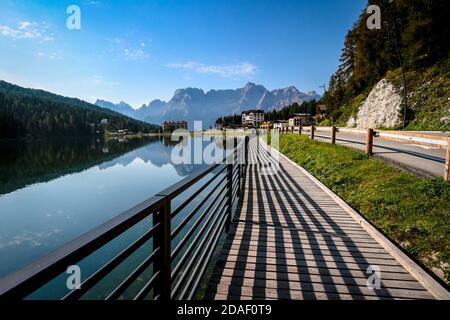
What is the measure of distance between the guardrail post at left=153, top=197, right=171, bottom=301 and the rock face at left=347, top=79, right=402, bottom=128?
31.7 metres

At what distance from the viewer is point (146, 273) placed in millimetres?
8750

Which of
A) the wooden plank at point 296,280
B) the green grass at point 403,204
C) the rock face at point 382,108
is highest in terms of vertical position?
the rock face at point 382,108

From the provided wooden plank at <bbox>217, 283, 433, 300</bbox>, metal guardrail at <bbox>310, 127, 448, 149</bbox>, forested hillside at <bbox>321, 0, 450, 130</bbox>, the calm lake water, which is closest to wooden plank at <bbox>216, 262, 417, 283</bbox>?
wooden plank at <bbox>217, 283, 433, 300</bbox>

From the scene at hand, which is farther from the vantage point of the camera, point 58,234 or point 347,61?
point 347,61

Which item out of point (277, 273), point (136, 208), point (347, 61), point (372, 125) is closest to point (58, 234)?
point (277, 273)

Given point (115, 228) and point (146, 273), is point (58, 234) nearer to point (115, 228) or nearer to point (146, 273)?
point (146, 273)

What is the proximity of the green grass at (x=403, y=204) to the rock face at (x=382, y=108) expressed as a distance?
22.4m

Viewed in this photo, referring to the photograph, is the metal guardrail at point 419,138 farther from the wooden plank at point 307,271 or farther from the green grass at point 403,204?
the wooden plank at point 307,271

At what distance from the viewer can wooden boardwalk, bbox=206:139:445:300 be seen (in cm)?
370

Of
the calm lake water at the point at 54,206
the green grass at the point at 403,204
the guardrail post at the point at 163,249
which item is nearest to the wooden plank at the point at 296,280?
the green grass at the point at 403,204

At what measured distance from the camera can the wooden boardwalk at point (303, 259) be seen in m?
3.70

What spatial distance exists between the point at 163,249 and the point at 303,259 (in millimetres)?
2926

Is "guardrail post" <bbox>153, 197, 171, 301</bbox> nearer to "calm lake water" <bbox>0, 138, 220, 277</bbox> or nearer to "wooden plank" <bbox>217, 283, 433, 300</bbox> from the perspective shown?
"wooden plank" <bbox>217, 283, 433, 300</bbox>
